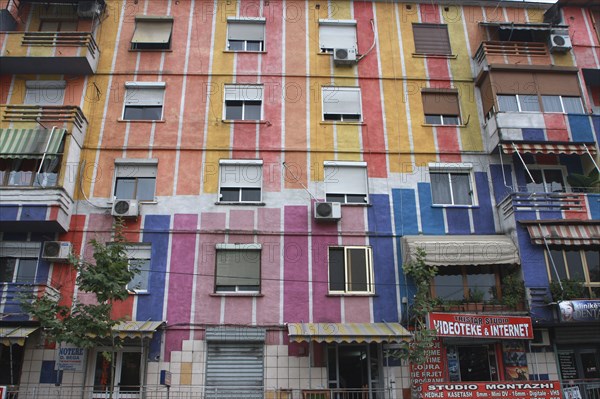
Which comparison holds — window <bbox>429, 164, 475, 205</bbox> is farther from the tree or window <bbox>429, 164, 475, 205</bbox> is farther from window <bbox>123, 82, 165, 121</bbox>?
the tree

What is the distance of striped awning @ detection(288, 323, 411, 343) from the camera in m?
14.0

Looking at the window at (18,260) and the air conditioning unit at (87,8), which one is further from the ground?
the air conditioning unit at (87,8)

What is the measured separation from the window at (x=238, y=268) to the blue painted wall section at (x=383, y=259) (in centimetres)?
352

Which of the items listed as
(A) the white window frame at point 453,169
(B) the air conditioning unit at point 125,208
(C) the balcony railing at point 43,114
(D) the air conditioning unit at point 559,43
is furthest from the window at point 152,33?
(D) the air conditioning unit at point 559,43

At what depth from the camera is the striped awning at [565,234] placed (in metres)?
15.7

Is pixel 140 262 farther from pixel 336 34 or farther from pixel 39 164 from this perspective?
pixel 336 34

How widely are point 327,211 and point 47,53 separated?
34.7 feet

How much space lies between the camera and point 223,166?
17422mm

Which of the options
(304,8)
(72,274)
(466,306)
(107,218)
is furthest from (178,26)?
(466,306)

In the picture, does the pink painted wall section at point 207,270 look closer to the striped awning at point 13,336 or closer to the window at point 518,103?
the striped awning at point 13,336

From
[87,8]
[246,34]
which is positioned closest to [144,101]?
[87,8]

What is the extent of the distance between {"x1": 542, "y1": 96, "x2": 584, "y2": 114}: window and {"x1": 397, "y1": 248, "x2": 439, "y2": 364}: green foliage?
7.11 meters

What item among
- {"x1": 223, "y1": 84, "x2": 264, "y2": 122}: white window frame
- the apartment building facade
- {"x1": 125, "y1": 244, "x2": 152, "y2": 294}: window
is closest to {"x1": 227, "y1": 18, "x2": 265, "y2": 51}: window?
the apartment building facade

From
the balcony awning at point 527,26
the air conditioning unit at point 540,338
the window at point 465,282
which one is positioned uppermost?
the balcony awning at point 527,26
